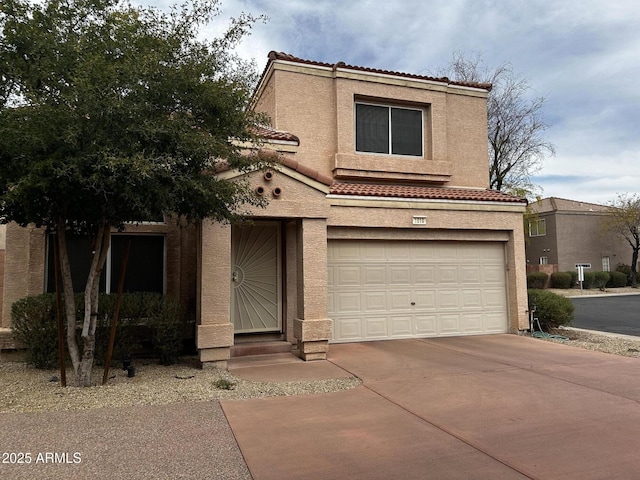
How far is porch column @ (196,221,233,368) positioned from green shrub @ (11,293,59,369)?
Answer: 254 centimetres

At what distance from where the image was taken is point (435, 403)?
6.18 meters

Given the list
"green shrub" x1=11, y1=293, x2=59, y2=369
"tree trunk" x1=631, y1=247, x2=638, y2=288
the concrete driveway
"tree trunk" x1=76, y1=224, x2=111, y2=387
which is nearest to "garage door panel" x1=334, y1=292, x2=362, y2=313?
the concrete driveway

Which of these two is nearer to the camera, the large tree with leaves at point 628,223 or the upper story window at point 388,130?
the upper story window at point 388,130

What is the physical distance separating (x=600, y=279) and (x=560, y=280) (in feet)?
11.6

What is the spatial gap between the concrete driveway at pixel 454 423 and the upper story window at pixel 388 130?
22.6ft

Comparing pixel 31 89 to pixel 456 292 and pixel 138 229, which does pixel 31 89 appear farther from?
pixel 456 292

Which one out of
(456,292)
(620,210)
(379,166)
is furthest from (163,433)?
(620,210)

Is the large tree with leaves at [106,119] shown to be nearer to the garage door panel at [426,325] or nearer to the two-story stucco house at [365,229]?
the two-story stucco house at [365,229]

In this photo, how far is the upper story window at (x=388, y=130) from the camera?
13.3m

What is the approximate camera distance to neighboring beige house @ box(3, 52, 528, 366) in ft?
29.2

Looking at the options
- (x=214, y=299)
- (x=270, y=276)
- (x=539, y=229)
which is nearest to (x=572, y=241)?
(x=539, y=229)

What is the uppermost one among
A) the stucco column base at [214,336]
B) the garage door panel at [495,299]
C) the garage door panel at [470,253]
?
the garage door panel at [470,253]

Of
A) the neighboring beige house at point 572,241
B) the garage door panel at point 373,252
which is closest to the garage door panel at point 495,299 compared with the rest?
the garage door panel at point 373,252

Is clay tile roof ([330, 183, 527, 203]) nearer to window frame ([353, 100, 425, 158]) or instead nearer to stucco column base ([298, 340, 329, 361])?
window frame ([353, 100, 425, 158])
